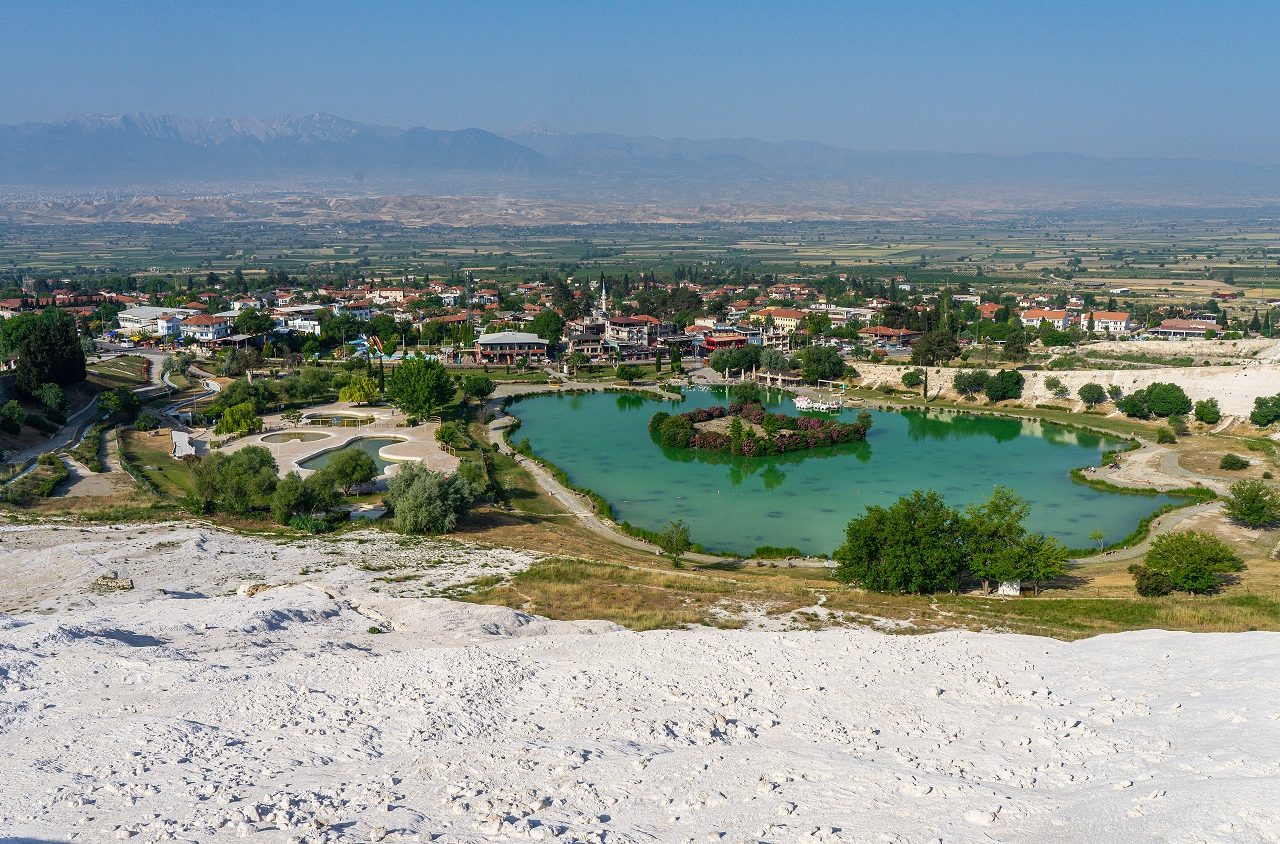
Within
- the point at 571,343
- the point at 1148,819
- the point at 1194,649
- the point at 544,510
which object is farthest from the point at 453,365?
the point at 1148,819

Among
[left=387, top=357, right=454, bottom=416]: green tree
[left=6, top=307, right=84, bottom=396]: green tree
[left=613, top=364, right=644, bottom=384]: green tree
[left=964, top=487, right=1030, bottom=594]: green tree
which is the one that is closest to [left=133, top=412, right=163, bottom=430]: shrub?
[left=6, top=307, right=84, bottom=396]: green tree

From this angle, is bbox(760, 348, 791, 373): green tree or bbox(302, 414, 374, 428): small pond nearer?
bbox(302, 414, 374, 428): small pond

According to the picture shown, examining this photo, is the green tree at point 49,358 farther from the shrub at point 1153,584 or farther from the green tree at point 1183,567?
the green tree at point 1183,567

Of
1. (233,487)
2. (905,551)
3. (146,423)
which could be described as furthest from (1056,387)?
(146,423)

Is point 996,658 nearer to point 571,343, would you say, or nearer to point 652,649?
point 652,649

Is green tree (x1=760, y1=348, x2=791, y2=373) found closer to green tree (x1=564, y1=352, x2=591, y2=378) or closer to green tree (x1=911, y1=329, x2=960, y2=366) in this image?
green tree (x1=564, y1=352, x2=591, y2=378)

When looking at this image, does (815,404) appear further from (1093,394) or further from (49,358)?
(49,358)
